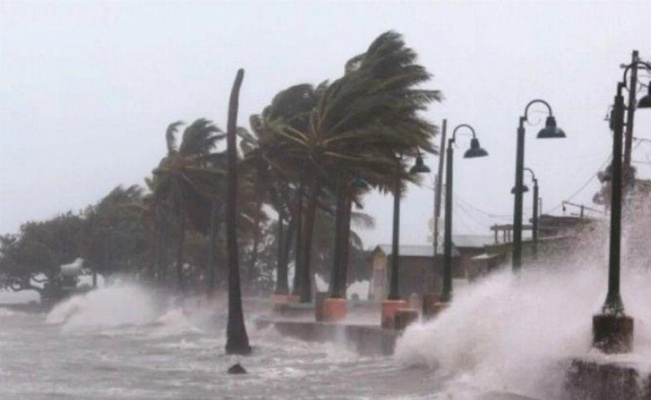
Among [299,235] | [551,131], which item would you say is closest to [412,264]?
[299,235]

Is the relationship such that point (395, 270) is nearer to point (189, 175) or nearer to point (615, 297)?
point (615, 297)

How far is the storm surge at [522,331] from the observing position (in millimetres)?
18766

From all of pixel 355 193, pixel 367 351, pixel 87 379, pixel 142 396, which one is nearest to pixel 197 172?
pixel 355 193

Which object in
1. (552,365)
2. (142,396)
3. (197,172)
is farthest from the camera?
(197,172)

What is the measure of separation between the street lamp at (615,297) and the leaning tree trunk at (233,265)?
18.6m

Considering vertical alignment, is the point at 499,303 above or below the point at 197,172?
below

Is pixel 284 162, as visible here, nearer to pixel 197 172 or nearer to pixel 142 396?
pixel 197 172

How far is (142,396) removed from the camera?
21.8 m

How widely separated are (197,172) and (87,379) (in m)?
44.8

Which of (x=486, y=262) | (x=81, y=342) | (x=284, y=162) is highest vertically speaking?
(x=284, y=162)

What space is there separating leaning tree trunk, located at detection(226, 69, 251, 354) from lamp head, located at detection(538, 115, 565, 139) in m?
13.6

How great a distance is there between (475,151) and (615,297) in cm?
1052

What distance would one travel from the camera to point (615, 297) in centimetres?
1747

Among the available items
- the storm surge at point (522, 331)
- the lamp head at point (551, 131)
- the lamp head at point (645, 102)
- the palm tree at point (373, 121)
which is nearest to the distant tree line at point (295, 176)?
the palm tree at point (373, 121)
